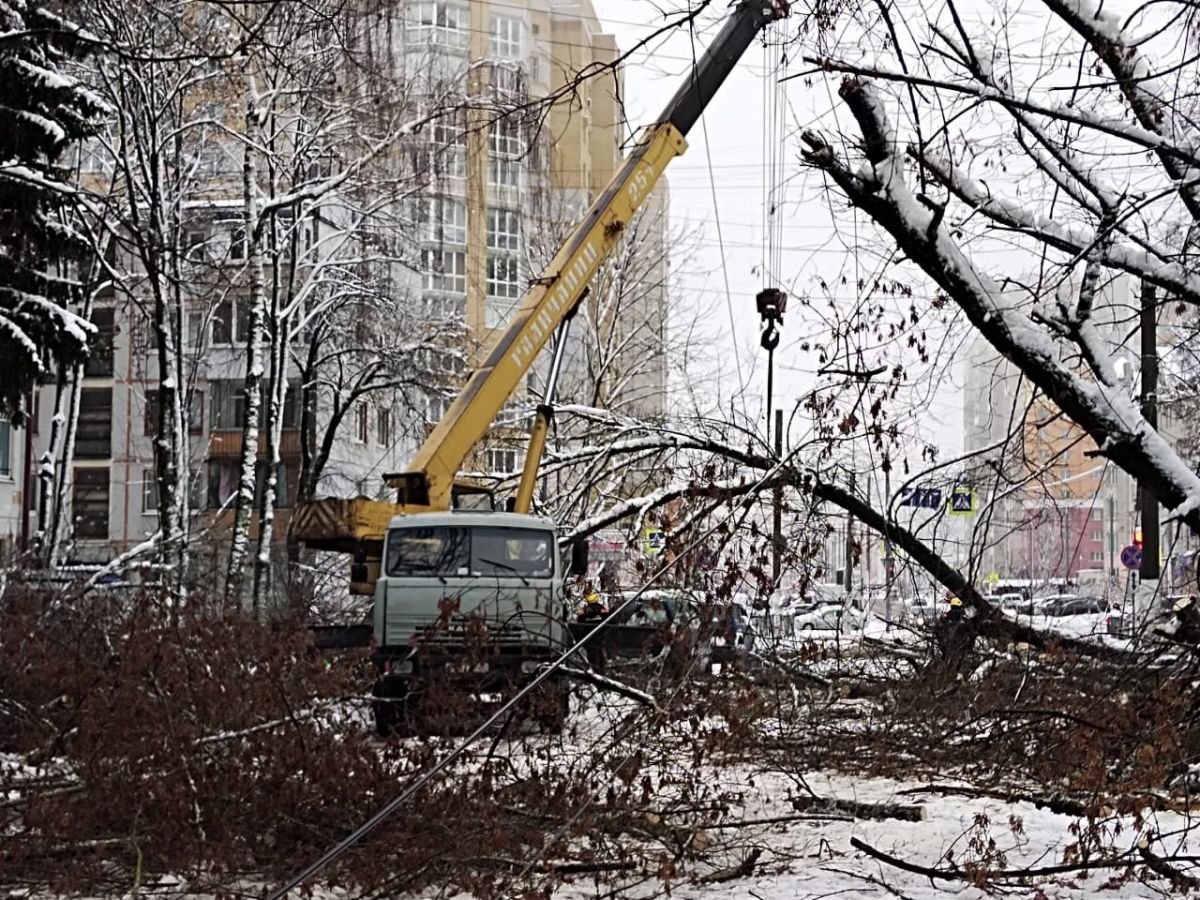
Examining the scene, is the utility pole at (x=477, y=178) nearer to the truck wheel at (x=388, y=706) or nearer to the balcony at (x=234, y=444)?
the truck wheel at (x=388, y=706)

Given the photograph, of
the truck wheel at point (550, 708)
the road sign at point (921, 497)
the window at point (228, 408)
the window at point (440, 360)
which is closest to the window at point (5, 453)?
the window at point (228, 408)

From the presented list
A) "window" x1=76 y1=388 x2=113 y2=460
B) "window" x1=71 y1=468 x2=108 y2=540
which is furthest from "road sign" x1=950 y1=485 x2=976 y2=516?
"window" x1=76 y1=388 x2=113 y2=460

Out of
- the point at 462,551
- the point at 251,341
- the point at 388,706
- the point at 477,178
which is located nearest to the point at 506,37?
the point at 477,178

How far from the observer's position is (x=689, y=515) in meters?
11.6

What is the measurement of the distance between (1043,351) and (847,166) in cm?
137

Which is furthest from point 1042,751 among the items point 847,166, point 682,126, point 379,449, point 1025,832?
point 379,449

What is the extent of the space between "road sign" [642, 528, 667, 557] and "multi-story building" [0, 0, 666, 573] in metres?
2.87

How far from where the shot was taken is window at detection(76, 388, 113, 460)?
Answer: 50.7 meters

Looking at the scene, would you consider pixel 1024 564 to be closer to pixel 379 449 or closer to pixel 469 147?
A: pixel 469 147

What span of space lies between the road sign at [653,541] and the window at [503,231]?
72.6 feet

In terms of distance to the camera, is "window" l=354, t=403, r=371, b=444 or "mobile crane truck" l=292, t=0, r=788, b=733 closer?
"mobile crane truck" l=292, t=0, r=788, b=733

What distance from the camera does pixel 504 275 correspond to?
3947 cm

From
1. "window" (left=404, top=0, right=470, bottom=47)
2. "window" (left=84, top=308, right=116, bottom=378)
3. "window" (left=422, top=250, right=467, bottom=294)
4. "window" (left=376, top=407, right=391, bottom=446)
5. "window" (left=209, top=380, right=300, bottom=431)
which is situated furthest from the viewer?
"window" (left=209, top=380, right=300, bottom=431)

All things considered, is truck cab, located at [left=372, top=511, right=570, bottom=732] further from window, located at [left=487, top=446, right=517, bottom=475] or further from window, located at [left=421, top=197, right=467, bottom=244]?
window, located at [left=421, top=197, right=467, bottom=244]
